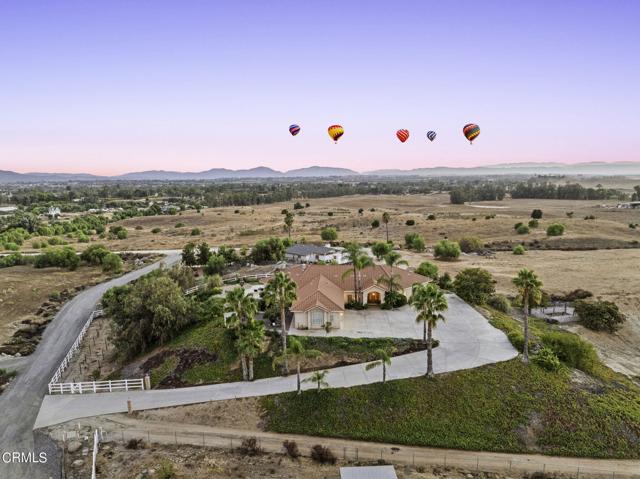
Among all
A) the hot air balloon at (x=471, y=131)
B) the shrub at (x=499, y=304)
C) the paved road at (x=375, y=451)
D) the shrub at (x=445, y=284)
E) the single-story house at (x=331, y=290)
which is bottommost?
the paved road at (x=375, y=451)

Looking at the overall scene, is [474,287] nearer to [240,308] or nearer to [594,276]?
[240,308]

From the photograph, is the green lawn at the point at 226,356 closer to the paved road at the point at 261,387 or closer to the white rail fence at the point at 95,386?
the paved road at the point at 261,387

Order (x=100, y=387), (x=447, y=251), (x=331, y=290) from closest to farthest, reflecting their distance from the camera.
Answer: (x=100, y=387)
(x=331, y=290)
(x=447, y=251)

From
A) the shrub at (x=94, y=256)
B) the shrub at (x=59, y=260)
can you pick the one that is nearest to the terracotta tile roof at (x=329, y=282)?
the shrub at (x=94, y=256)

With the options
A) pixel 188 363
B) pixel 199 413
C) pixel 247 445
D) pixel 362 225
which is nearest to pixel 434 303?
pixel 247 445

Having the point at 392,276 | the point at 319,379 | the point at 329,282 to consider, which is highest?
the point at 392,276

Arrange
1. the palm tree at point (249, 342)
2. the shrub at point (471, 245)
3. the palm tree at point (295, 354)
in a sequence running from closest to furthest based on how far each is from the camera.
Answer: the palm tree at point (295, 354), the palm tree at point (249, 342), the shrub at point (471, 245)

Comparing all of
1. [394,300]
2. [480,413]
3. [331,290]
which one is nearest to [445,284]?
[394,300]

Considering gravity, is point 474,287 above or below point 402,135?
below
